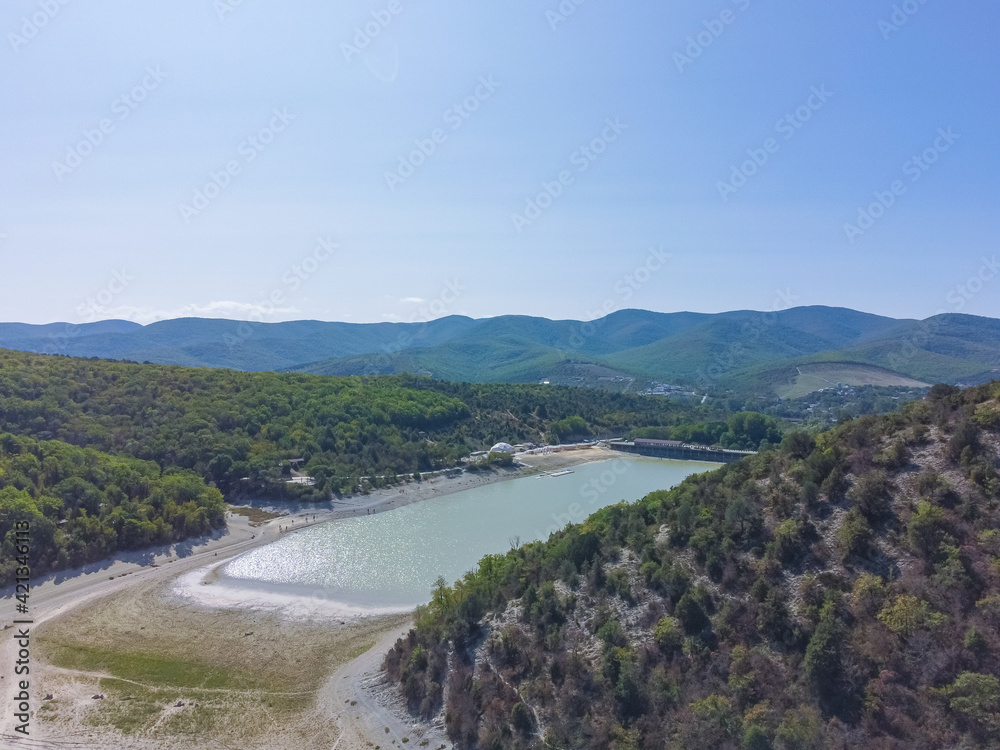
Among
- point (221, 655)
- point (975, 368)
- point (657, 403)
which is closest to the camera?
point (221, 655)

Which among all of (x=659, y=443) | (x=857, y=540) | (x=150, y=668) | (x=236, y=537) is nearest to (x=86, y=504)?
(x=236, y=537)

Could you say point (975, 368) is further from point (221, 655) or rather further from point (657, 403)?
point (221, 655)

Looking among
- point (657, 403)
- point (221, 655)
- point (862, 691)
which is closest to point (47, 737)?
point (221, 655)

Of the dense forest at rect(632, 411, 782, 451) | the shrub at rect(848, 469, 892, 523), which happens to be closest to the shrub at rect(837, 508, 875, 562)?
the shrub at rect(848, 469, 892, 523)

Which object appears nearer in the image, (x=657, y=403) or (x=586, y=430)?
(x=586, y=430)

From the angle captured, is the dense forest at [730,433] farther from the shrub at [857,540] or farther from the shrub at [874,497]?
the shrub at [857,540]

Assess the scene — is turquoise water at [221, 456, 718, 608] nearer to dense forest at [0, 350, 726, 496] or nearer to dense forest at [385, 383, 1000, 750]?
dense forest at [0, 350, 726, 496]

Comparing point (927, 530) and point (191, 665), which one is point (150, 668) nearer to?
point (191, 665)
